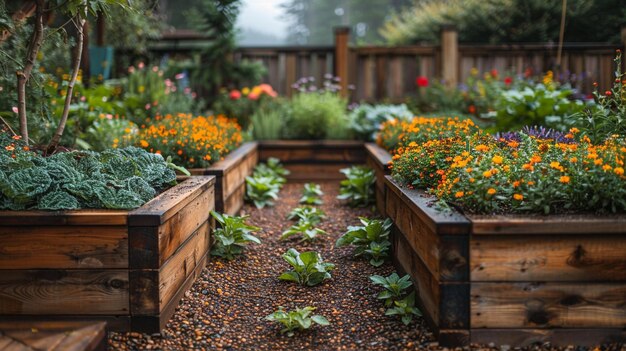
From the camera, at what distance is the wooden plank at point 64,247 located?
2.59 meters

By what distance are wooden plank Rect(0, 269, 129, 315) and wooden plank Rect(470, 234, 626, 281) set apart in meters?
1.61

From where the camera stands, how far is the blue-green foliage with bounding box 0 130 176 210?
2.69 metres

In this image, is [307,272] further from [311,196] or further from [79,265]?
[311,196]

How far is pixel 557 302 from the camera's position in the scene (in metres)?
2.45

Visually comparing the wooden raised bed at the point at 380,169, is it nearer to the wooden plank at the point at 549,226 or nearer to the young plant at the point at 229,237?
the young plant at the point at 229,237

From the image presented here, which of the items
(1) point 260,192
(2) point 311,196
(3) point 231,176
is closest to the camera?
(3) point 231,176

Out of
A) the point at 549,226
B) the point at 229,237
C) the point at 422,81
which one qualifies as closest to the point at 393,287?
the point at 549,226

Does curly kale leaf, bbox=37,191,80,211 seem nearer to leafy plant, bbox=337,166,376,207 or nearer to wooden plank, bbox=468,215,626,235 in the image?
wooden plank, bbox=468,215,626,235

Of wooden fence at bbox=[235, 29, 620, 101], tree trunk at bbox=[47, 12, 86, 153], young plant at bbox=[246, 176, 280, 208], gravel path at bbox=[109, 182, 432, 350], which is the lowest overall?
gravel path at bbox=[109, 182, 432, 350]

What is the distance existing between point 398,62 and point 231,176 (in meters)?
5.24

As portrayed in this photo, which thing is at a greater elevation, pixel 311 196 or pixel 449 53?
pixel 449 53

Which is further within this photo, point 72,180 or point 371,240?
point 371,240

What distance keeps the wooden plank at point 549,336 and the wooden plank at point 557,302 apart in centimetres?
3

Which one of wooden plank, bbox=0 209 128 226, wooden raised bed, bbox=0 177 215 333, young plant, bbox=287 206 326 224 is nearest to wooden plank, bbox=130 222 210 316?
wooden raised bed, bbox=0 177 215 333
